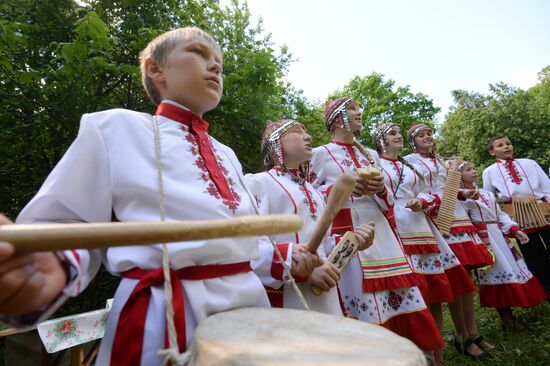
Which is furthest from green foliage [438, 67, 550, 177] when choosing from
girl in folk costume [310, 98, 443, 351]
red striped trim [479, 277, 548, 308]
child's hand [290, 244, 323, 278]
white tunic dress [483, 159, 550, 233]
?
child's hand [290, 244, 323, 278]

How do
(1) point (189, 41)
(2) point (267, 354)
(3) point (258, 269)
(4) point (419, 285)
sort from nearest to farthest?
(2) point (267, 354)
(1) point (189, 41)
(3) point (258, 269)
(4) point (419, 285)

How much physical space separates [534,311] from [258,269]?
479 cm

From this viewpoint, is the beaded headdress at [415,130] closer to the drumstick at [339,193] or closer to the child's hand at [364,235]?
the child's hand at [364,235]

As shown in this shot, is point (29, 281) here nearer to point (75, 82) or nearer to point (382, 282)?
point (382, 282)

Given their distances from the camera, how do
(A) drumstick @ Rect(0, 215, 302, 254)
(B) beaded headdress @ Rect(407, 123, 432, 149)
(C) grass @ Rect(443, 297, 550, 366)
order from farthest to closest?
(B) beaded headdress @ Rect(407, 123, 432, 149) → (C) grass @ Rect(443, 297, 550, 366) → (A) drumstick @ Rect(0, 215, 302, 254)

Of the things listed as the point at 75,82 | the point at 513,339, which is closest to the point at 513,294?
the point at 513,339

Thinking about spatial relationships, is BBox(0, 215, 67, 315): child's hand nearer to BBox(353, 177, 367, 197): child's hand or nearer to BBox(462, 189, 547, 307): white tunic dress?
BBox(353, 177, 367, 197): child's hand

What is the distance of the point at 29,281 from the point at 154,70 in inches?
38.0

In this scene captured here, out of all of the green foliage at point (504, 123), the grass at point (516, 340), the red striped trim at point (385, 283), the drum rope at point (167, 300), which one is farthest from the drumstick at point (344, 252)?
the green foliage at point (504, 123)

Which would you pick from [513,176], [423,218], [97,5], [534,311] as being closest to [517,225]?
[513,176]

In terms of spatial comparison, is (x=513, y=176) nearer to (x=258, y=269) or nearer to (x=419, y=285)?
(x=419, y=285)

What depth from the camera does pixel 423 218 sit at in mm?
3438

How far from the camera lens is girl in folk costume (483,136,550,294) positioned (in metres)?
4.71

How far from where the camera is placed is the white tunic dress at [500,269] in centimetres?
418
